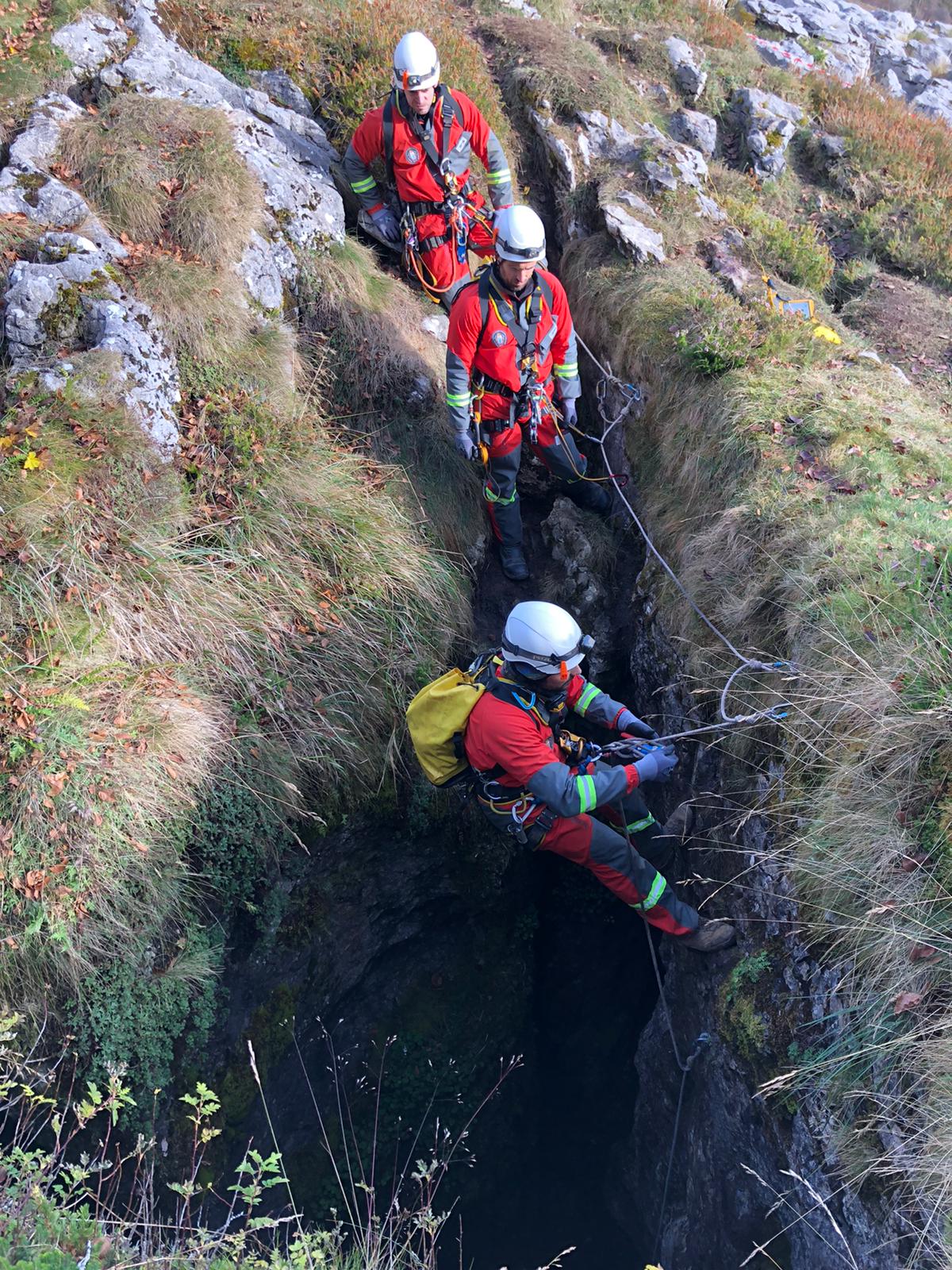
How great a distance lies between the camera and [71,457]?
547 centimetres

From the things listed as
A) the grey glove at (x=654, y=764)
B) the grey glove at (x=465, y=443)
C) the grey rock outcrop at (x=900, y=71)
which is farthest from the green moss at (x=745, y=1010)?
the grey rock outcrop at (x=900, y=71)

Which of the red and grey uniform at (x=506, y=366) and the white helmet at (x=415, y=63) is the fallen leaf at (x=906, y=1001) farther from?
the white helmet at (x=415, y=63)

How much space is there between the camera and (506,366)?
19.9 ft

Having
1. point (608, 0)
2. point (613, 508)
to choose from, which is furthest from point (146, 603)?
point (608, 0)

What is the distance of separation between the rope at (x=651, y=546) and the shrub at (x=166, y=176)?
10.1 feet

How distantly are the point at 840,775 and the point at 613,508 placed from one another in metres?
3.53

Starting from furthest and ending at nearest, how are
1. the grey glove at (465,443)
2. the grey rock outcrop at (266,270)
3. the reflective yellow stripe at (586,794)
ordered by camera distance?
the grey rock outcrop at (266,270) → the grey glove at (465,443) → the reflective yellow stripe at (586,794)

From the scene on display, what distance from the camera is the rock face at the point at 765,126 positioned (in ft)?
32.7

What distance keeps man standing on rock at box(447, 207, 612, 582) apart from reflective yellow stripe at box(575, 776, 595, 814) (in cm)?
256

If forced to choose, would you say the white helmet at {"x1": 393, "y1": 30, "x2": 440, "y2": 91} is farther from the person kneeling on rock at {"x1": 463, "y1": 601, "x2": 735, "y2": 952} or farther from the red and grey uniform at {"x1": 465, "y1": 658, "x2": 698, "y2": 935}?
the red and grey uniform at {"x1": 465, "y1": 658, "x2": 698, "y2": 935}

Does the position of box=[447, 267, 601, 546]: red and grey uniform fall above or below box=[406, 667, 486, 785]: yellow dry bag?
above

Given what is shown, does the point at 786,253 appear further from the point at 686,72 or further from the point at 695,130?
the point at 686,72

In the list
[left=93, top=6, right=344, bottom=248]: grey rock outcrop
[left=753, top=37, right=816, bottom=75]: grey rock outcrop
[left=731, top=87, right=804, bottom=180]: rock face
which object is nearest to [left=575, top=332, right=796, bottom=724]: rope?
[left=93, top=6, right=344, bottom=248]: grey rock outcrop

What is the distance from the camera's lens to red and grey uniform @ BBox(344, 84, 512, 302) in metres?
6.81
